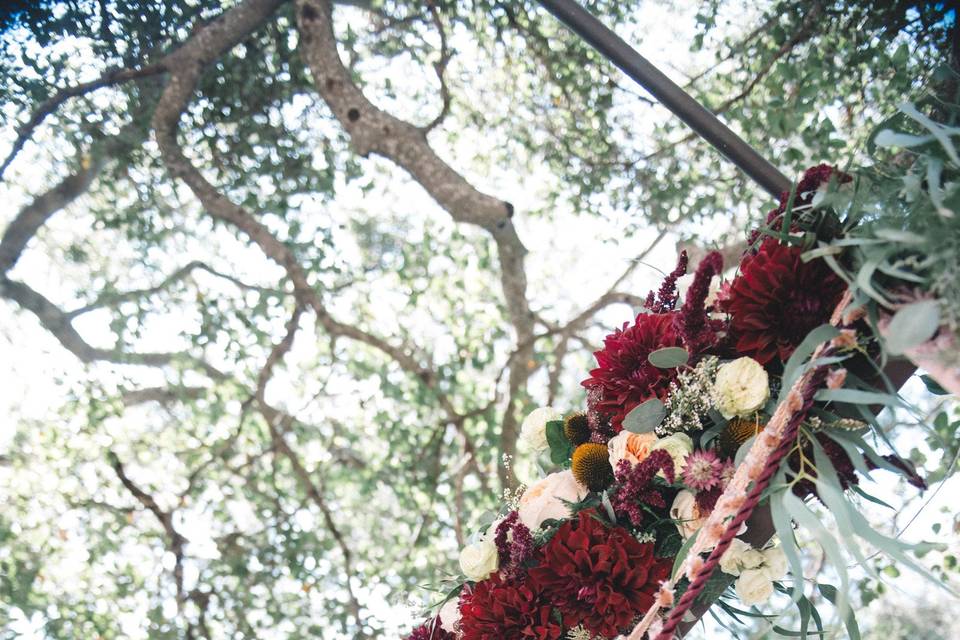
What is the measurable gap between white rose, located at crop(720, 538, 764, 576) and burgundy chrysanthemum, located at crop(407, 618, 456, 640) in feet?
1.33

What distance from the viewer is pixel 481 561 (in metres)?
1.03

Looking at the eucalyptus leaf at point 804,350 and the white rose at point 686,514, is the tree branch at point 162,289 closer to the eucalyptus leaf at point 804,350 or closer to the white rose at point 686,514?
the white rose at point 686,514

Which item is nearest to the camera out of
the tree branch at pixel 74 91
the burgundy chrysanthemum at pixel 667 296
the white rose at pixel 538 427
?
the burgundy chrysanthemum at pixel 667 296

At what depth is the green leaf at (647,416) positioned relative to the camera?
0.94m

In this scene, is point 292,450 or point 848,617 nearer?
point 848,617

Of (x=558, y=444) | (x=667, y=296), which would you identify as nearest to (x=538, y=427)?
(x=558, y=444)

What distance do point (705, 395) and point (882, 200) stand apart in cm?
28

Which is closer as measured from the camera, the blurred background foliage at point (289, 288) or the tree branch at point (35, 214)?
the blurred background foliage at point (289, 288)

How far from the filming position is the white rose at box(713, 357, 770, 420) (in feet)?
2.81

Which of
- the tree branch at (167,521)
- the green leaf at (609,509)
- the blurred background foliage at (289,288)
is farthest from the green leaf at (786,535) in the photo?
the tree branch at (167,521)

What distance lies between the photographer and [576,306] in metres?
3.24

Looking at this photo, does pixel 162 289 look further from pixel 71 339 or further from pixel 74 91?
pixel 74 91

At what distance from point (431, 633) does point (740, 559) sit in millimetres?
456

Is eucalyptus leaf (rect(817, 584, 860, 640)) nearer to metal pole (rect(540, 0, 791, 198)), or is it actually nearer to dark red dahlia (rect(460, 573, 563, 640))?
dark red dahlia (rect(460, 573, 563, 640))
